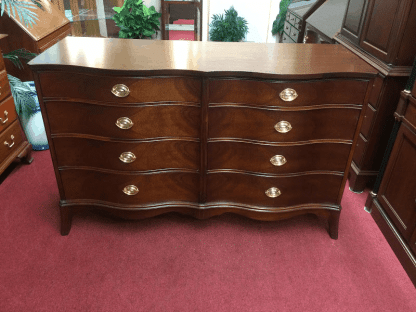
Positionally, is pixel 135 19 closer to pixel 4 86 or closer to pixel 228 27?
pixel 228 27

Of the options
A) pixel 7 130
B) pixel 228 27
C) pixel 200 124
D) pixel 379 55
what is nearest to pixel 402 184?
pixel 379 55

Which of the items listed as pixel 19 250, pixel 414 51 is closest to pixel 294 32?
pixel 414 51

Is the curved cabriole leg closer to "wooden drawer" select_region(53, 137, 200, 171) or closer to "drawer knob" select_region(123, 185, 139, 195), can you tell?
"wooden drawer" select_region(53, 137, 200, 171)

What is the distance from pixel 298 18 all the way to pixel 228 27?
5.78 ft

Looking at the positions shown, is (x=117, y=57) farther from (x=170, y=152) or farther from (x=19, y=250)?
(x=19, y=250)

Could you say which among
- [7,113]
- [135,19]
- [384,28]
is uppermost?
[384,28]

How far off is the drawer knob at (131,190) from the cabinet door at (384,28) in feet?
5.86

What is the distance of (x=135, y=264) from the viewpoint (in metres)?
1.92

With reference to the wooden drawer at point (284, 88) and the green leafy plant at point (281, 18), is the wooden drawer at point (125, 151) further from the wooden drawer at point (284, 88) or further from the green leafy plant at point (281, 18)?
the green leafy plant at point (281, 18)

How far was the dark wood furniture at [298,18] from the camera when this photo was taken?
3.86m

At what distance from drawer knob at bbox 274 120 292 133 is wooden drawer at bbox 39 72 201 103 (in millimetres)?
441

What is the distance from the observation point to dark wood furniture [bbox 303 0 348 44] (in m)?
3.17

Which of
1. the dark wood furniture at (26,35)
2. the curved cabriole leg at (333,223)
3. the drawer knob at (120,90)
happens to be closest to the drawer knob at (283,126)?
the curved cabriole leg at (333,223)

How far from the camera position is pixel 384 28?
7.06 ft
